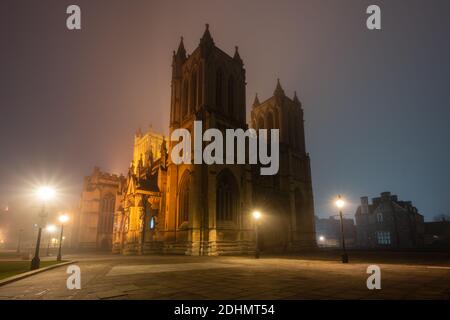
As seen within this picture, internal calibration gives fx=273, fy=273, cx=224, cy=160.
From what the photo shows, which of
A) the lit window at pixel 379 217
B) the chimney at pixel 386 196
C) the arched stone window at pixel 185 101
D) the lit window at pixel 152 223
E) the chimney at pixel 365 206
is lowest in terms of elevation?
the lit window at pixel 152 223

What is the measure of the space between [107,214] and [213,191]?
34148mm

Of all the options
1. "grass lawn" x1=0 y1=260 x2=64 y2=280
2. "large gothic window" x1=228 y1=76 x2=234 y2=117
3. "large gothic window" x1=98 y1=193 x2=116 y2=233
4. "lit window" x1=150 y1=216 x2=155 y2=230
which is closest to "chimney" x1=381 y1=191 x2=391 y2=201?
"large gothic window" x1=228 y1=76 x2=234 y2=117

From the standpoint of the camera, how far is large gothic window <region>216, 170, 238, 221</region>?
30719 millimetres

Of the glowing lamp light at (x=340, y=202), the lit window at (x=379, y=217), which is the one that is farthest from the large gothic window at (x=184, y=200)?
the lit window at (x=379, y=217)

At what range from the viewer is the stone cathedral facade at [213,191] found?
29141mm

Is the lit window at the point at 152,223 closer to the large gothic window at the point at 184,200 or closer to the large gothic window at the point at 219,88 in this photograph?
the large gothic window at the point at 184,200

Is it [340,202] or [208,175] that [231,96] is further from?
[340,202]

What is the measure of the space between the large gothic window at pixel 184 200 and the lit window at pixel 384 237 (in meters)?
47.9

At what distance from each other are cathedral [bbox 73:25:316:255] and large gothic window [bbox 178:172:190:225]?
0.11 meters

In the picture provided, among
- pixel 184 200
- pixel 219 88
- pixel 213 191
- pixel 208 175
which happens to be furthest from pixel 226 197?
pixel 219 88

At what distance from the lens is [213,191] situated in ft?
95.1
